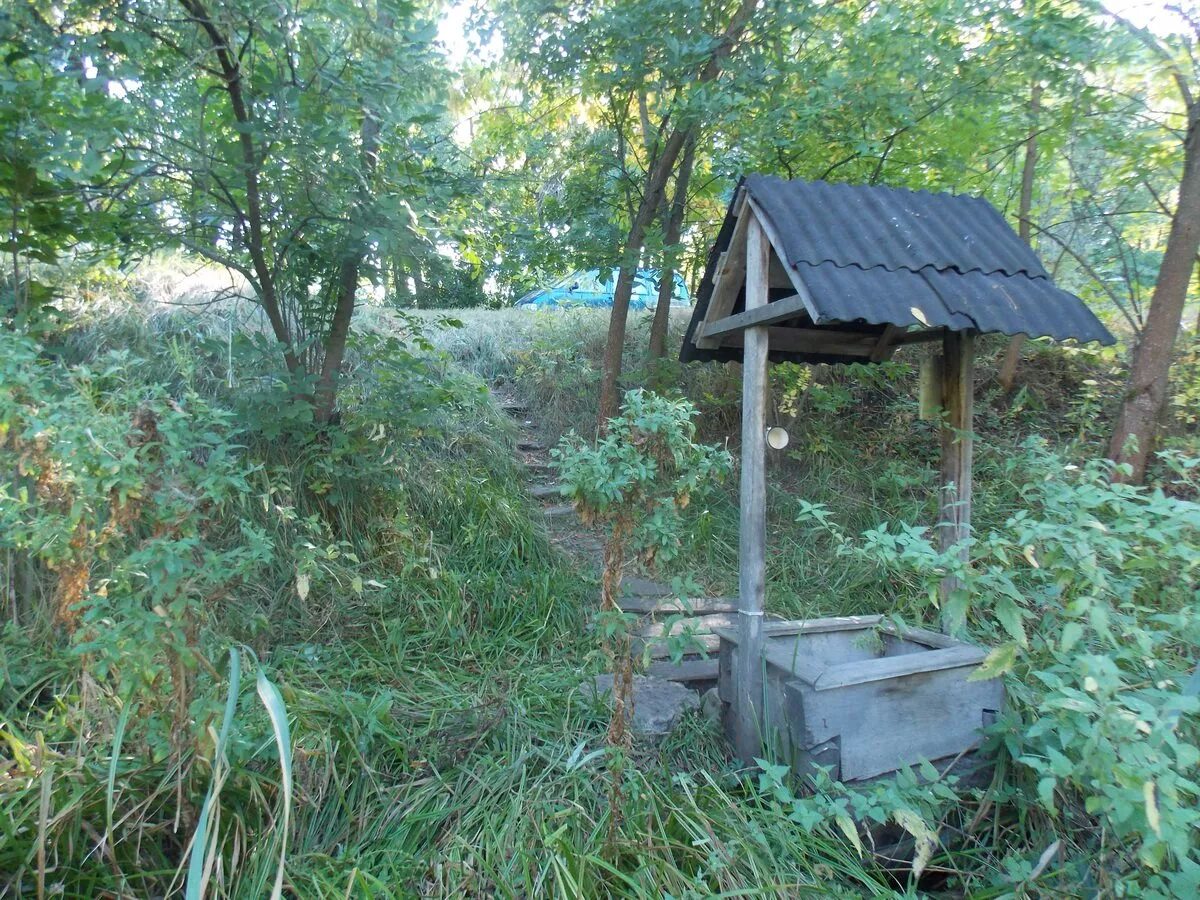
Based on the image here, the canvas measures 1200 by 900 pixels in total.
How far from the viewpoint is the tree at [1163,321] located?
5316 mm

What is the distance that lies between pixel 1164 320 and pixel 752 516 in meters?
3.85

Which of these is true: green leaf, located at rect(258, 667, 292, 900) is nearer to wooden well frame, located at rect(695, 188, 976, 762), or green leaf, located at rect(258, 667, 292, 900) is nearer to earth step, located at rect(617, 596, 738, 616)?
wooden well frame, located at rect(695, 188, 976, 762)

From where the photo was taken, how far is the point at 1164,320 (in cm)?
537

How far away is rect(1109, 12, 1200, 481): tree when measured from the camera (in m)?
5.32

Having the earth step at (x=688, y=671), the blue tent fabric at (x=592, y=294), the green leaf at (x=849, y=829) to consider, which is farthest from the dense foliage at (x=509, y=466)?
the blue tent fabric at (x=592, y=294)

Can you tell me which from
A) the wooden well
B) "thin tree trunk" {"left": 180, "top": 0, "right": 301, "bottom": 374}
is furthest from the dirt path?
"thin tree trunk" {"left": 180, "top": 0, "right": 301, "bottom": 374}

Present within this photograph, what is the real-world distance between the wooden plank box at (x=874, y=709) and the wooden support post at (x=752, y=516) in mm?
73

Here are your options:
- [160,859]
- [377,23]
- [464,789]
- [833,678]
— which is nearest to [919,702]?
[833,678]

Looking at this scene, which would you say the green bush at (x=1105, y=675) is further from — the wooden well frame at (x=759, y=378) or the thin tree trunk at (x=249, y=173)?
the thin tree trunk at (x=249, y=173)

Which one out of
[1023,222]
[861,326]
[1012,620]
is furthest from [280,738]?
[1023,222]

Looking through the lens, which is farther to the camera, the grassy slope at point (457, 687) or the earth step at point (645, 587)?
the earth step at point (645, 587)

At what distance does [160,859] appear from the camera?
2.46m

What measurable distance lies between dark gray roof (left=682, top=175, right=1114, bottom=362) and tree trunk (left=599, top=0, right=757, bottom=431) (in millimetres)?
2690

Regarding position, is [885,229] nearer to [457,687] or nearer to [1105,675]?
[1105,675]
